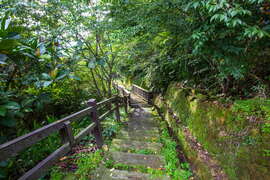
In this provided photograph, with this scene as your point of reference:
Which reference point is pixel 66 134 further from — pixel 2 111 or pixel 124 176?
pixel 124 176

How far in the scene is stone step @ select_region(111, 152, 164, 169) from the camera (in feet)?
6.55

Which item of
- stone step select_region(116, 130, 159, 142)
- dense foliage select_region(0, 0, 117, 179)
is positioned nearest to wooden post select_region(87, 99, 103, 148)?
dense foliage select_region(0, 0, 117, 179)

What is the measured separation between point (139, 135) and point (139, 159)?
41.5 inches

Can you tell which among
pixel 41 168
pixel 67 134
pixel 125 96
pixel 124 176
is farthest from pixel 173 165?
pixel 125 96

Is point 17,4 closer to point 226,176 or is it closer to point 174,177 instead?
point 174,177

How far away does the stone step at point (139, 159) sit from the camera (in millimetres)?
1995

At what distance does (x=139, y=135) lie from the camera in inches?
124

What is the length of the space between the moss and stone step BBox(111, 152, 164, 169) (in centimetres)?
67

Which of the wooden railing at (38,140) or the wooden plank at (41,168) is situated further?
the wooden plank at (41,168)

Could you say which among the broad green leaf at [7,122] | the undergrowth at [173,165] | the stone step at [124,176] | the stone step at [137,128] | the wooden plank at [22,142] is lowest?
the undergrowth at [173,165]

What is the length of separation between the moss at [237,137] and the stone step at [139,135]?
976mm

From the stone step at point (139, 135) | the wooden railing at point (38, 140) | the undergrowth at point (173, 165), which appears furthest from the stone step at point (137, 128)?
the wooden railing at point (38, 140)

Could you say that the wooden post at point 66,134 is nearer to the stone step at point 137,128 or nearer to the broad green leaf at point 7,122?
the broad green leaf at point 7,122

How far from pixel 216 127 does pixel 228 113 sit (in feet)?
1.00
